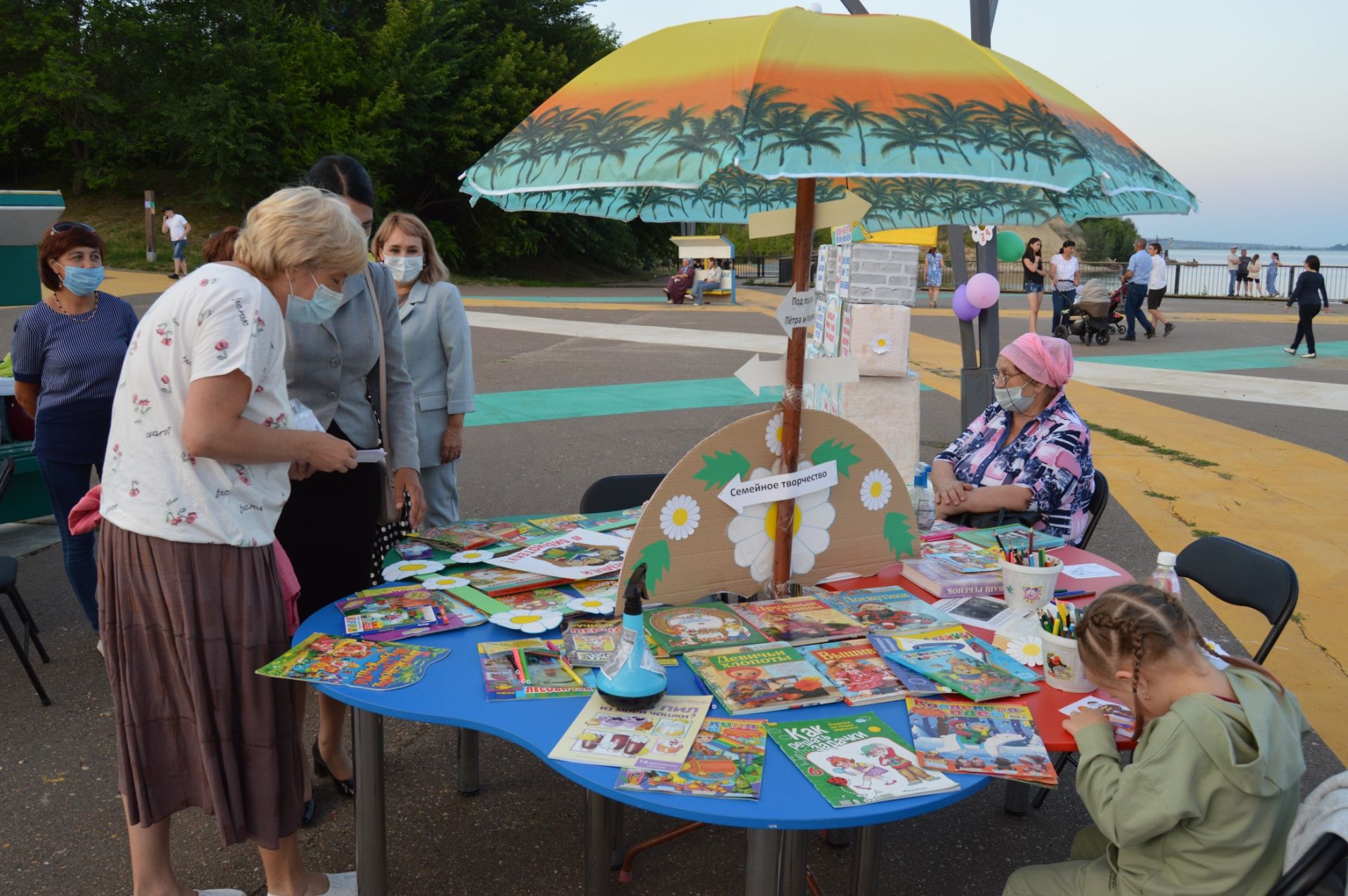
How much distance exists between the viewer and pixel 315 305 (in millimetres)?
2441

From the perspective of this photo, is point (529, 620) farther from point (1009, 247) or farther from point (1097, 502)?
point (1009, 247)

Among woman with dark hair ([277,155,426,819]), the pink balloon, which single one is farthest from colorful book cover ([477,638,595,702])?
the pink balloon

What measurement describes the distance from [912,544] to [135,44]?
33.9 m

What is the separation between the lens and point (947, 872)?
2934 millimetres

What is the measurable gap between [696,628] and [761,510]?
0.36 m

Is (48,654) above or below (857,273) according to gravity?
below

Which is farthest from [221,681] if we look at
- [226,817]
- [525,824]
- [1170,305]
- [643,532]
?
[1170,305]

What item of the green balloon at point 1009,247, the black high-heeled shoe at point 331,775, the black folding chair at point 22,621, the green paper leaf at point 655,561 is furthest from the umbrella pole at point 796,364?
the green balloon at point 1009,247

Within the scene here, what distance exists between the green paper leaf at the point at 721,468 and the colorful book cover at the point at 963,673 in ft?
1.92

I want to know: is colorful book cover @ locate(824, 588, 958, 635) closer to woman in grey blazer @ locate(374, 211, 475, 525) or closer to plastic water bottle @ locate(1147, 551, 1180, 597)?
plastic water bottle @ locate(1147, 551, 1180, 597)

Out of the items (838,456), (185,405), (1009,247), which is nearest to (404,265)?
(185,405)

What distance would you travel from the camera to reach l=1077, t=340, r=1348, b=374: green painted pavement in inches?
546

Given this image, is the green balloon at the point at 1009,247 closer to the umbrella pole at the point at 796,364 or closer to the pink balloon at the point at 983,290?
the pink balloon at the point at 983,290

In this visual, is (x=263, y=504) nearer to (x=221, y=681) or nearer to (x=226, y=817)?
(x=221, y=681)
